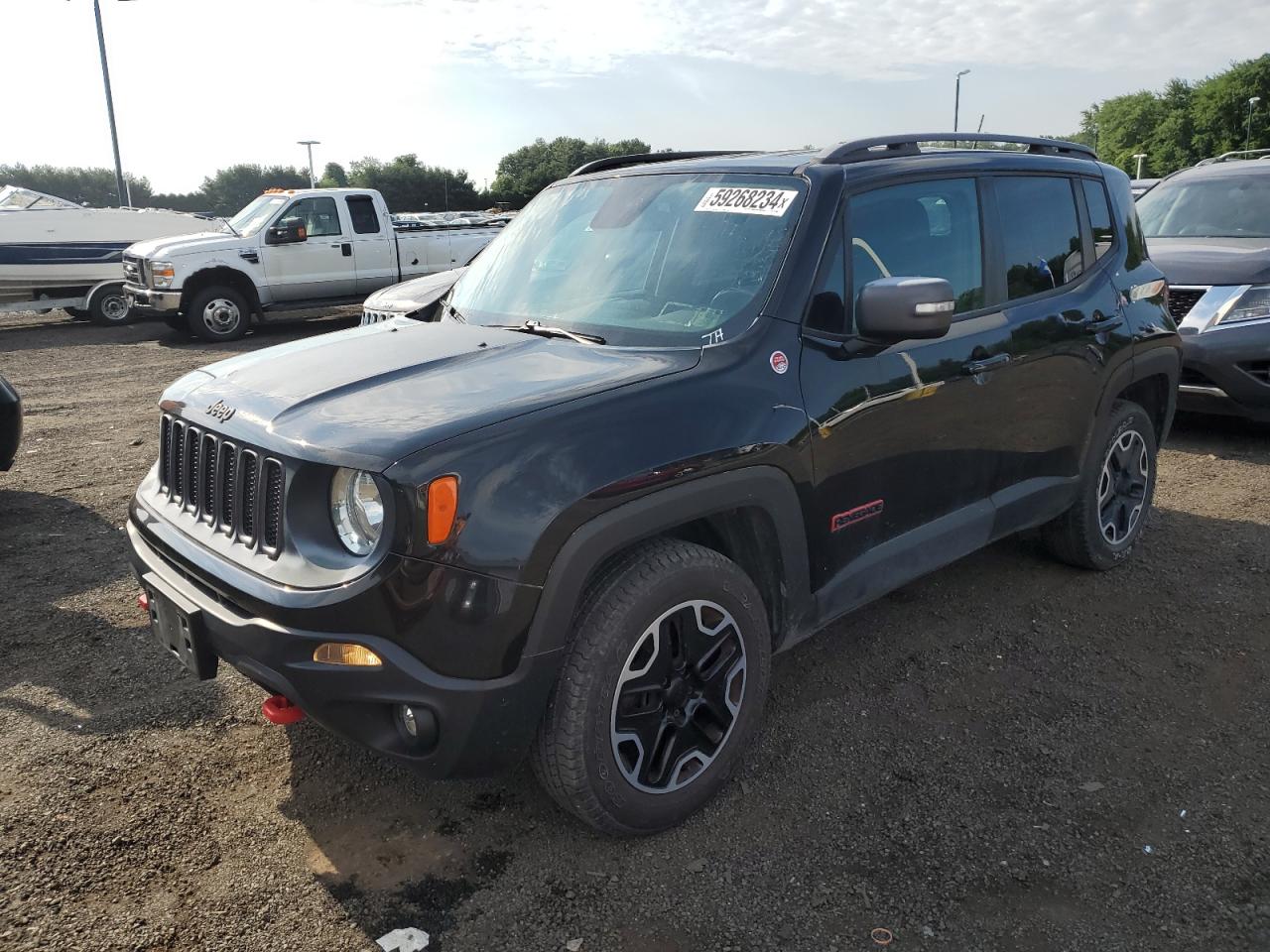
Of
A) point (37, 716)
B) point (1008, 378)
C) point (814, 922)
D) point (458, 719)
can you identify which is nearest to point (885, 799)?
point (814, 922)

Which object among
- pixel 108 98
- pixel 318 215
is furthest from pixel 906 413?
pixel 108 98

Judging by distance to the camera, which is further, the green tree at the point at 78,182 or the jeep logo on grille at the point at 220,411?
the green tree at the point at 78,182

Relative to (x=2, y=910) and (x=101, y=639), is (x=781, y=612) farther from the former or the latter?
(x=101, y=639)

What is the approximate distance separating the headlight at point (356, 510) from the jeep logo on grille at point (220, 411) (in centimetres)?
53

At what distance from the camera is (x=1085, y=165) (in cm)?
450

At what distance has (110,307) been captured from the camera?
15.7 meters

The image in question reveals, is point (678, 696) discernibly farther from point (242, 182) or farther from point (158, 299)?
point (242, 182)

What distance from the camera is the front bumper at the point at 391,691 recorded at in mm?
2404

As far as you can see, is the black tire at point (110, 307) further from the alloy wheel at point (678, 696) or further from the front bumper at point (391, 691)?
the alloy wheel at point (678, 696)

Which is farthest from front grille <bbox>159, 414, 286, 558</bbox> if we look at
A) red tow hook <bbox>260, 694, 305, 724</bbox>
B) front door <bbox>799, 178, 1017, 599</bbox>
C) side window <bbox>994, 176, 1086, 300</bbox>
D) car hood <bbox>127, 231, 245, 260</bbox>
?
car hood <bbox>127, 231, 245, 260</bbox>

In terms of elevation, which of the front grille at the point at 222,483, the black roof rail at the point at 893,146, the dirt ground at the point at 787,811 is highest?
the black roof rail at the point at 893,146

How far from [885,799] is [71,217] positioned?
15.7 meters

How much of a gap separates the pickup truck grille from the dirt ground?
10.4 m

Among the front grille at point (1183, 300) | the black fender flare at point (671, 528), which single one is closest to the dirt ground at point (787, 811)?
the black fender flare at point (671, 528)
